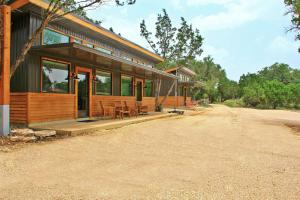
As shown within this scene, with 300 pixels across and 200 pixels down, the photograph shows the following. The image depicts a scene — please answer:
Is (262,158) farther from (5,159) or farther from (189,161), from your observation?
(5,159)

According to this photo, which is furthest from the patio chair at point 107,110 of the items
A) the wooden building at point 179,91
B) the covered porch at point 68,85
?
the wooden building at point 179,91

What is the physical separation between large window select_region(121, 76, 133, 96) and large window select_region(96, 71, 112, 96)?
4.50ft

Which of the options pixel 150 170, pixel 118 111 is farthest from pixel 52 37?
pixel 150 170

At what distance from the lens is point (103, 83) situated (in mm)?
12234

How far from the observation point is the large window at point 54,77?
889 centimetres

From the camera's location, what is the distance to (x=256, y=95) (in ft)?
118

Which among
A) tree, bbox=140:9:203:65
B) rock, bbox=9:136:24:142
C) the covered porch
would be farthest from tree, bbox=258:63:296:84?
rock, bbox=9:136:24:142

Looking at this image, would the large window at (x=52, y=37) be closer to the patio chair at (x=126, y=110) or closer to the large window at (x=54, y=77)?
the large window at (x=54, y=77)

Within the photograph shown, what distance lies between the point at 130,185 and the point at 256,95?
36182 millimetres

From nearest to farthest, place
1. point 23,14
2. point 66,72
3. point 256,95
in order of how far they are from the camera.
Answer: point 23,14 < point 66,72 < point 256,95

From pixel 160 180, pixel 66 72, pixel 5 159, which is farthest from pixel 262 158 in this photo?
pixel 66 72

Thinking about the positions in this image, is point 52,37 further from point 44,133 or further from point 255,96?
point 255,96

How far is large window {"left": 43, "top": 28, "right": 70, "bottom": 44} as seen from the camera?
9094mm

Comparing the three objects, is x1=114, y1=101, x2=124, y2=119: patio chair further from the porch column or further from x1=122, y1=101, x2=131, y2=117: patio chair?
the porch column
